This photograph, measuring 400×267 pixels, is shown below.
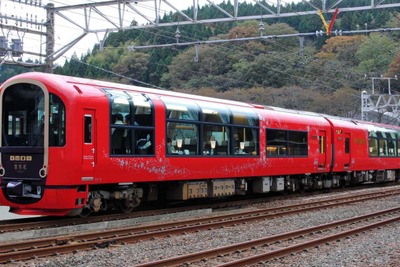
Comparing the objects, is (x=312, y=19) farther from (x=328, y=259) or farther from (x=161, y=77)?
(x=328, y=259)

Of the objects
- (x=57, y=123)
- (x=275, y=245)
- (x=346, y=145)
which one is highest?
(x=57, y=123)

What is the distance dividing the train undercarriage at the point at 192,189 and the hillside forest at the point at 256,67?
2461 cm

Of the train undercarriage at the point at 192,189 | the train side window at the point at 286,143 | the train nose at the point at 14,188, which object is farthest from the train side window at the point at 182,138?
the train side window at the point at 286,143

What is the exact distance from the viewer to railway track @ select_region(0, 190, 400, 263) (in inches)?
318

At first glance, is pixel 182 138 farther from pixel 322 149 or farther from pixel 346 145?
pixel 346 145

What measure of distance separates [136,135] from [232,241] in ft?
11.9

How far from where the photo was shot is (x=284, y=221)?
12.5m

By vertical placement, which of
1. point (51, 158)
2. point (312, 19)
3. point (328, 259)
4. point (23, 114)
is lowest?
point (328, 259)

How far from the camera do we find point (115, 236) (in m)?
9.70

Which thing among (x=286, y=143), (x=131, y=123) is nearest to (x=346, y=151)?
(x=286, y=143)

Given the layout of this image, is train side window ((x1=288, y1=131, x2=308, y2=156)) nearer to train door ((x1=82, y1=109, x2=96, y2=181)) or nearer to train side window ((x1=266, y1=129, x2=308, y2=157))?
train side window ((x1=266, y1=129, x2=308, y2=157))

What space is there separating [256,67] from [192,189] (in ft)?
133

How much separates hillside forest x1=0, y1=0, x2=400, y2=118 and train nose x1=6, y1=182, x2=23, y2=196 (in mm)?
33023

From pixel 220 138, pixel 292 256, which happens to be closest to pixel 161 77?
pixel 220 138
